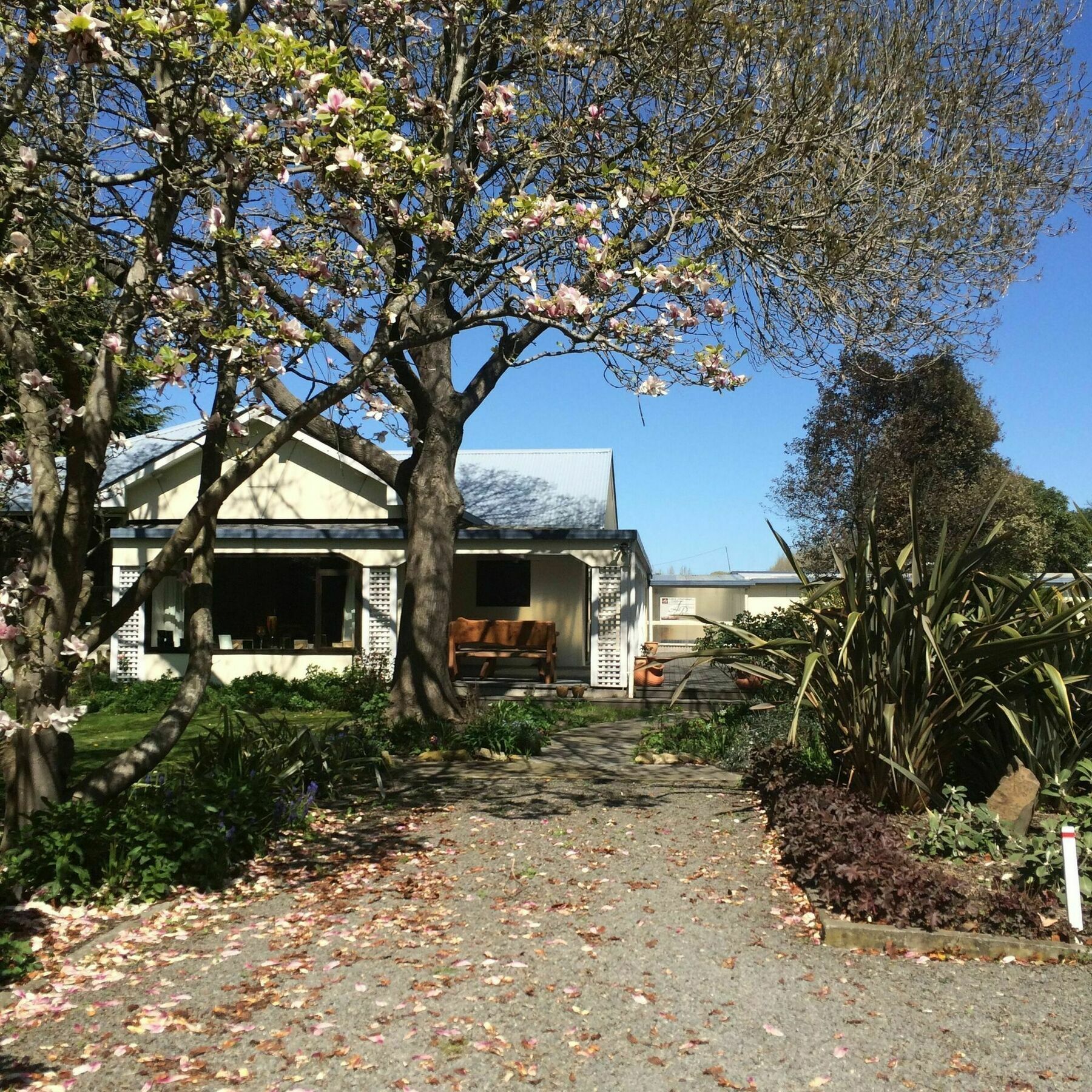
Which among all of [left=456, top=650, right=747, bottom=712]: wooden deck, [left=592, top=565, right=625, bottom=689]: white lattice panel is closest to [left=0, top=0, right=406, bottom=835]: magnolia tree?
[left=456, top=650, right=747, bottom=712]: wooden deck

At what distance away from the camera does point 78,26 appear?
4797 millimetres

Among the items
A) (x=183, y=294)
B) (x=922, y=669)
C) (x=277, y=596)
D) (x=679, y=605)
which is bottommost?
(x=922, y=669)

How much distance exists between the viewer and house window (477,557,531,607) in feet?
68.3

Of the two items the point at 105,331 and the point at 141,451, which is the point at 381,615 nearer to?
the point at 141,451

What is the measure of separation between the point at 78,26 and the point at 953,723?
244 inches

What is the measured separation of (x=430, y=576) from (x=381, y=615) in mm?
5699

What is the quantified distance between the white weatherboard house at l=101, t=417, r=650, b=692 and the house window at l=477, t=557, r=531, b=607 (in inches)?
1.1

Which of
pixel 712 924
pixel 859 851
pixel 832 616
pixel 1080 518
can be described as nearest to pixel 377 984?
pixel 712 924

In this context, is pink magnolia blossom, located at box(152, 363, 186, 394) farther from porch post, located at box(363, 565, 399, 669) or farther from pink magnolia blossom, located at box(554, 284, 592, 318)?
porch post, located at box(363, 565, 399, 669)

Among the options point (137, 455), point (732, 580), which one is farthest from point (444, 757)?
point (732, 580)

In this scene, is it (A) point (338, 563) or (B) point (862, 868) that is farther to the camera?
(A) point (338, 563)

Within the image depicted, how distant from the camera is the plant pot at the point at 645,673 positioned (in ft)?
54.8

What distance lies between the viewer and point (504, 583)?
20.9 meters

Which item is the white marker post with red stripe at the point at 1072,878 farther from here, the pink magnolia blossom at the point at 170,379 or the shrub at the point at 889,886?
the pink magnolia blossom at the point at 170,379
